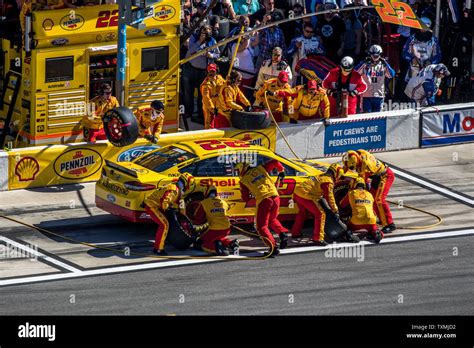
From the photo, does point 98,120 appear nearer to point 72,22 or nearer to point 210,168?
point 72,22

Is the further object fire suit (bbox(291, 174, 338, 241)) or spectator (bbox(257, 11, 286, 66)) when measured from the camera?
spectator (bbox(257, 11, 286, 66))

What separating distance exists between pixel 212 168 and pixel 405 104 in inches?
291

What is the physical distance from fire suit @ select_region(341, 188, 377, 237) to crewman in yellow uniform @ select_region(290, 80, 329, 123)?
4630mm

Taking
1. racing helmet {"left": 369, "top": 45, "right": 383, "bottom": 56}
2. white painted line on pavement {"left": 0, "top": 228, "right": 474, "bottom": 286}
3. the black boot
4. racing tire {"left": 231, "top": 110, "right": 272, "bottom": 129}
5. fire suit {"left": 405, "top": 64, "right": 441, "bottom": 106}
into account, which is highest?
racing helmet {"left": 369, "top": 45, "right": 383, "bottom": 56}

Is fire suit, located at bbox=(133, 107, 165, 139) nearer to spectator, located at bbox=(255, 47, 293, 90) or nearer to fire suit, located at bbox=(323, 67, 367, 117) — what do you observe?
spectator, located at bbox=(255, 47, 293, 90)

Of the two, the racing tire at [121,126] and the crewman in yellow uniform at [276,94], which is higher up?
the crewman in yellow uniform at [276,94]

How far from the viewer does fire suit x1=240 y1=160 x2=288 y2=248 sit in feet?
70.0

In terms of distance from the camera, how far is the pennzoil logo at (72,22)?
82.1 ft

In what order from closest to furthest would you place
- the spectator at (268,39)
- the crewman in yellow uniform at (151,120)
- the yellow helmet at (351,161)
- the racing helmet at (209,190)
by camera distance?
the racing helmet at (209,190)
the yellow helmet at (351,161)
the crewman in yellow uniform at (151,120)
the spectator at (268,39)

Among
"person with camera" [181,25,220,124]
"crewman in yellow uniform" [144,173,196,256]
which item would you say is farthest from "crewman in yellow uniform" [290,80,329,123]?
"crewman in yellow uniform" [144,173,196,256]

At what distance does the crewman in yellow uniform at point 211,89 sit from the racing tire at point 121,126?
2609mm

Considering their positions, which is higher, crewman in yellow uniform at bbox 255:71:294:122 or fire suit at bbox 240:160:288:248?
crewman in yellow uniform at bbox 255:71:294:122

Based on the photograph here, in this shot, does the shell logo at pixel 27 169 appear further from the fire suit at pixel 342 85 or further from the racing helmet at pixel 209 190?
the fire suit at pixel 342 85

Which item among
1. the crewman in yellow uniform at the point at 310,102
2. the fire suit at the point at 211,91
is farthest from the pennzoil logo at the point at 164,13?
the crewman in yellow uniform at the point at 310,102
